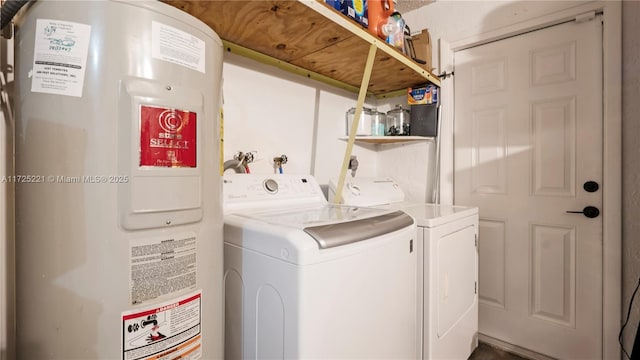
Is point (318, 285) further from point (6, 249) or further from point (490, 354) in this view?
point (490, 354)

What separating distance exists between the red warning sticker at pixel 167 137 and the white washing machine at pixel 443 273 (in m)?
1.00

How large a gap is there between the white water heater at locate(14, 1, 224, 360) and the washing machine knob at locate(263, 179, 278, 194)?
669mm

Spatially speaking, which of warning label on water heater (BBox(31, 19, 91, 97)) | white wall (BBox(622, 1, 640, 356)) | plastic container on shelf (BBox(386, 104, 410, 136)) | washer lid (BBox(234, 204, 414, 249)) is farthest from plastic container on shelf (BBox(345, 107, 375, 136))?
warning label on water heater (BBox(31, 19, 91, 97))

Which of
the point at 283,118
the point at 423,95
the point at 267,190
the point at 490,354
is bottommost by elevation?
the point at 490,354

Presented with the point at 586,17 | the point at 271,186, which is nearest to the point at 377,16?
the point at 271,186

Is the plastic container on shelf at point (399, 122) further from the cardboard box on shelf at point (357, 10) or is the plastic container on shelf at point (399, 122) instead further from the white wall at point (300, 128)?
the cardboard box on shelf at point (357, 10)

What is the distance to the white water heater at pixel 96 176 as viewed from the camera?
0.64m

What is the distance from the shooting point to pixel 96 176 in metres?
0.65

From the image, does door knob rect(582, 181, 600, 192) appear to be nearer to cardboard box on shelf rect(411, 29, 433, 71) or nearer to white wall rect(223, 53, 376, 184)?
cardboard box on shelf rect(411, 29, 433, 71)

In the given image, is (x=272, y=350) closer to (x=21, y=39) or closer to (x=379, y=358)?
(x=379, y=358)

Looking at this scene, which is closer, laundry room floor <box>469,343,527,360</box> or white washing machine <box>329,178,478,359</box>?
white washing machine <box>329,178,478,359</box>

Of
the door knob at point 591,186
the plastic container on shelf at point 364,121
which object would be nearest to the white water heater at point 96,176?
the plastic container on shelf at point 364,121

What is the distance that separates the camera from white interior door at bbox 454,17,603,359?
5.43ft

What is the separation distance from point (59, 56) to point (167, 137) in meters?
0.27
